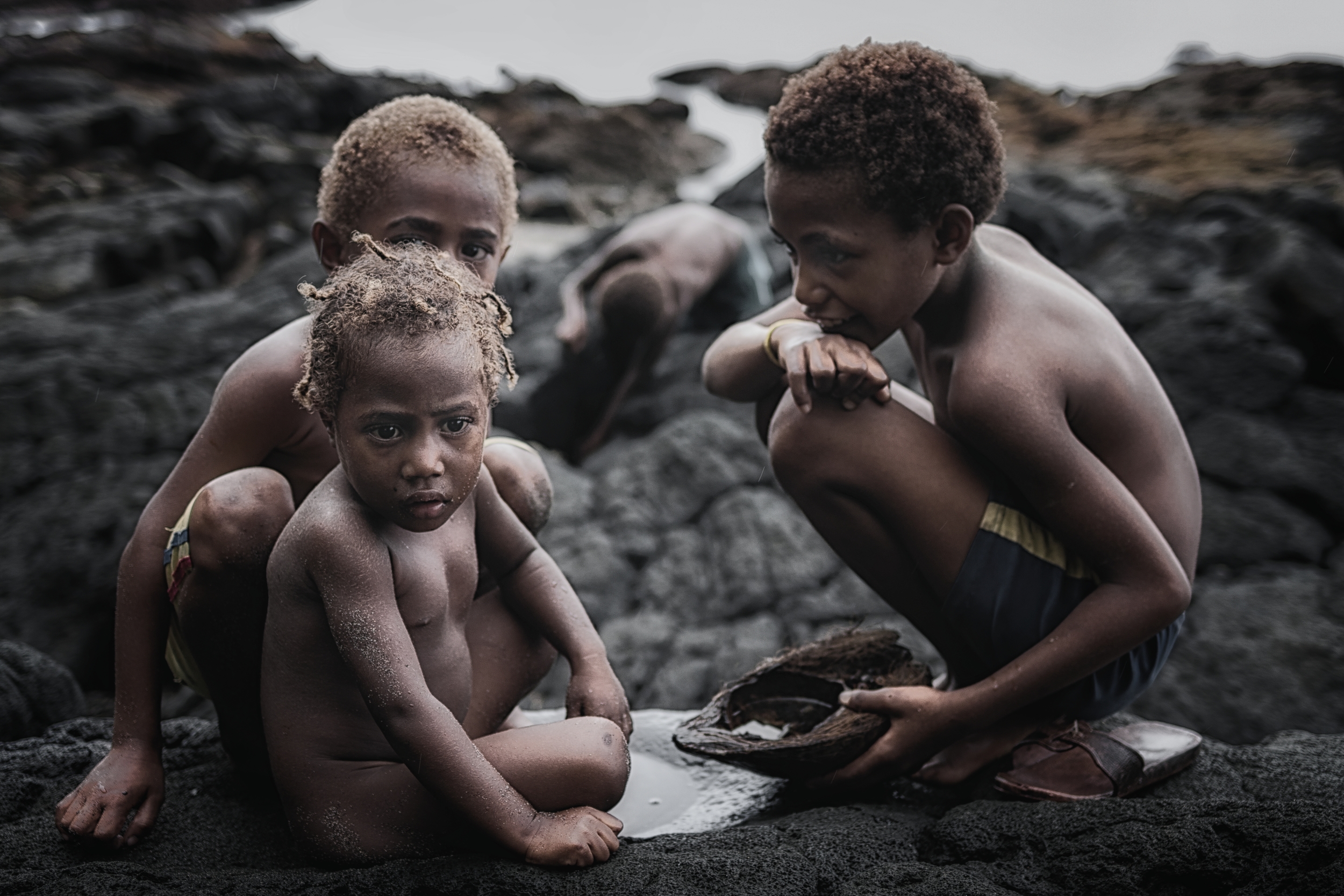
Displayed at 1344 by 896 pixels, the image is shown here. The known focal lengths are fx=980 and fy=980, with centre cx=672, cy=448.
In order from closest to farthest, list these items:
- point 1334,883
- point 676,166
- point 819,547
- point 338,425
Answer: point 1334,883 → point 338,425 → point 819,547 → point 676,166

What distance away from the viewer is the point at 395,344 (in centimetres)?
145

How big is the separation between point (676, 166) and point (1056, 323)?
30.0 feet

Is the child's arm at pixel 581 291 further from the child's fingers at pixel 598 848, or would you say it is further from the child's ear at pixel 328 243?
the child's fingers at pixel 598 848

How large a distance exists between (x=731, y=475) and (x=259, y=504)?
2.95m

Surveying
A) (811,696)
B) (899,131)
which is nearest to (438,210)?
(899,131)

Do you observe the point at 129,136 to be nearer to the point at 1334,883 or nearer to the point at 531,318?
the point at 531,318

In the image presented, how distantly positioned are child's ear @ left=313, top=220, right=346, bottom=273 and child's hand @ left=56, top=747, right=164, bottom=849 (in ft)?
3.32

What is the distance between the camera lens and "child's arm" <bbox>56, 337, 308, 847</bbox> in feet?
5.83

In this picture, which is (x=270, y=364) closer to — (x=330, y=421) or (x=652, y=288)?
(x=330, y=421)

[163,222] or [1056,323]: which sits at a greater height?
[1056,323]

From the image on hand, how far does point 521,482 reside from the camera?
1944 mm

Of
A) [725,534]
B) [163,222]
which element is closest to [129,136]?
[163,222]

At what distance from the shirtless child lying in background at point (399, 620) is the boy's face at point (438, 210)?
11.8 inches

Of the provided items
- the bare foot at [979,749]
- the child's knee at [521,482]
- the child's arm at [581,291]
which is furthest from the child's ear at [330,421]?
the child's arm at [581,291]
